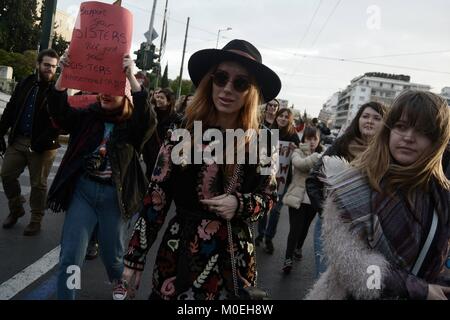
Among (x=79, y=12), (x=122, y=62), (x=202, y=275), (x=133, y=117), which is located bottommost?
(x=202, y=275)

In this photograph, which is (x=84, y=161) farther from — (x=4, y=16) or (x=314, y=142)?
(x=4, y=16)

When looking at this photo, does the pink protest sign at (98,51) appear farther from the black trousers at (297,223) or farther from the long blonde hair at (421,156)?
the black trousers at (297,223)

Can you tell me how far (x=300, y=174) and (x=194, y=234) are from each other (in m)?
3.29

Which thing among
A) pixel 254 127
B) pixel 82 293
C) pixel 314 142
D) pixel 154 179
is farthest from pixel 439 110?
pixel 314 142

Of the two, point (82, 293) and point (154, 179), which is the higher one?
point (154, 179)

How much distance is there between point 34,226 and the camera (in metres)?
4.84

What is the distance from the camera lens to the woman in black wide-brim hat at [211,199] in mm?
1957

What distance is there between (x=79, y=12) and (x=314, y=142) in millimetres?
3106

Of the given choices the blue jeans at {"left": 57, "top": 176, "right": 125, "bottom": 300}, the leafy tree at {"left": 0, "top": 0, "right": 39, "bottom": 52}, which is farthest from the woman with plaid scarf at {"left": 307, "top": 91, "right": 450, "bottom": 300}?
the leafy tree at {"left": 0, "top": 0, "right": 39, "bottom": 52}

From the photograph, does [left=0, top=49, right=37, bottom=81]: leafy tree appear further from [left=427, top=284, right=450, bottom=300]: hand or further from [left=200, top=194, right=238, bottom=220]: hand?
[left=427, top=284, right=450, bottom=300]: hand

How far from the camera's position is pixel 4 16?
4375 cm

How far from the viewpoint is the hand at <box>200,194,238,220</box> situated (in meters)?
Answer: 1.90

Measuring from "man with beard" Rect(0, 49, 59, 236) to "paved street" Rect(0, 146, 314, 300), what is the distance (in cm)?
32

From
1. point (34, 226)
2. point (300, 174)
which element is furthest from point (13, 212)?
point (300, 174)
